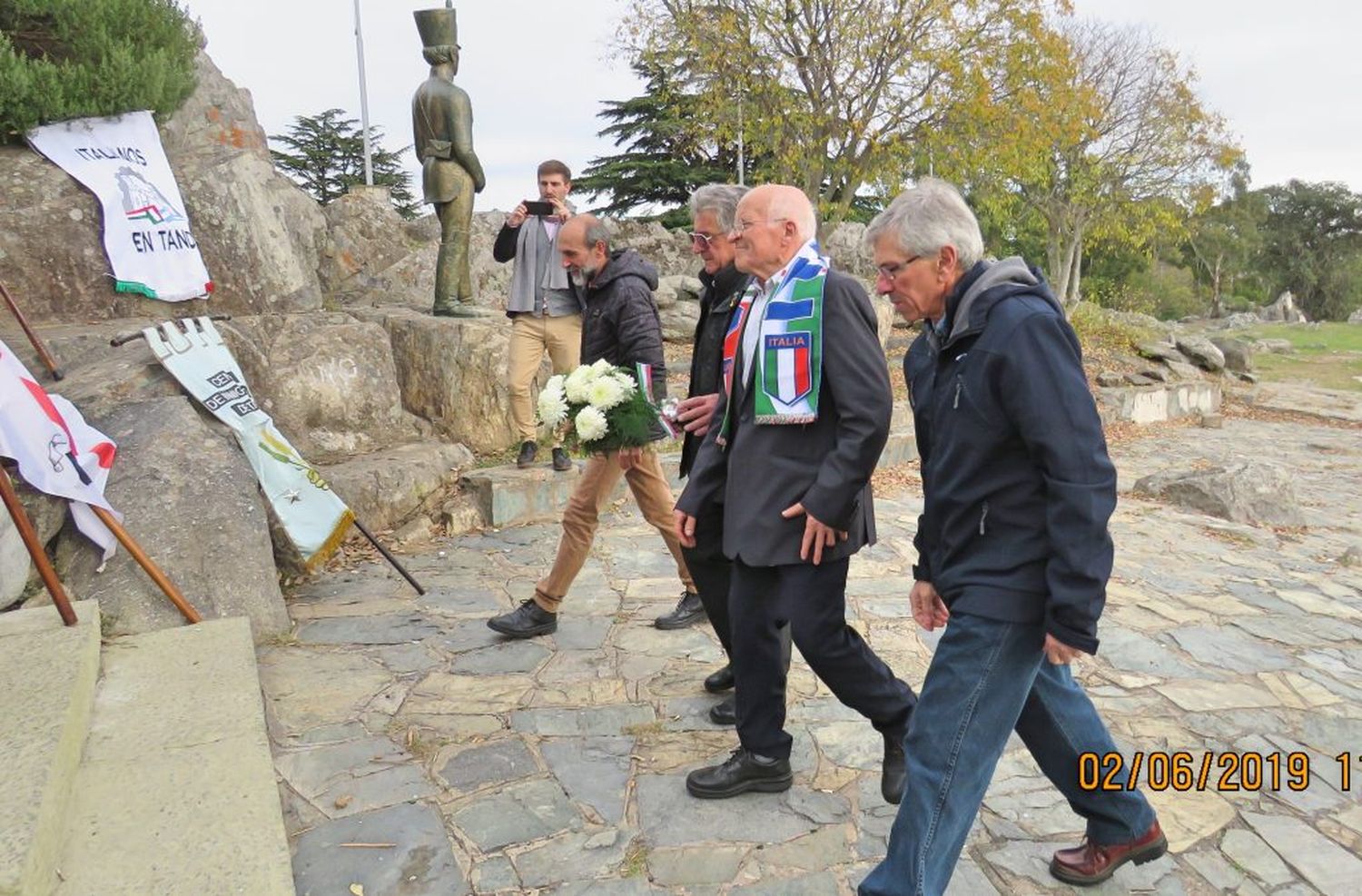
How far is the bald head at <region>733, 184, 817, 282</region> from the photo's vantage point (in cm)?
291

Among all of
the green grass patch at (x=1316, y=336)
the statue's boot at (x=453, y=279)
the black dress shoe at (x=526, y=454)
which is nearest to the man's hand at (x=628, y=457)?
the black dress shoe at (x=526, y=454)

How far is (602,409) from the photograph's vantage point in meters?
4.06

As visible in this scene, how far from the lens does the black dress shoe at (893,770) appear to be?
3.15m

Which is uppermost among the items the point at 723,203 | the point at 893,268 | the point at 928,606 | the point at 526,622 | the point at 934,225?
the point at 723,203

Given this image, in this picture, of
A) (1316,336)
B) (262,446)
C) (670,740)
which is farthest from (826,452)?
(1316,336)

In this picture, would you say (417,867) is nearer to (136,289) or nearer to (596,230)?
(596,230)

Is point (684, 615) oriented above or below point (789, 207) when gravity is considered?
below

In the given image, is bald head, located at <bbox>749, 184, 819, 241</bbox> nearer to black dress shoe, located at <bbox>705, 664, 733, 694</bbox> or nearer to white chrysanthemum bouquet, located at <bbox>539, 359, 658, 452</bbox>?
white chrysanthemum bouquet, located at <bbox>539, 359, 658, 452</bbox>

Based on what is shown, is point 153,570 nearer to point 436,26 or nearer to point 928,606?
point 928,606

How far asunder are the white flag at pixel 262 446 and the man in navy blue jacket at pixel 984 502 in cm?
406

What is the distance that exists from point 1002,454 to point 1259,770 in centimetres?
214

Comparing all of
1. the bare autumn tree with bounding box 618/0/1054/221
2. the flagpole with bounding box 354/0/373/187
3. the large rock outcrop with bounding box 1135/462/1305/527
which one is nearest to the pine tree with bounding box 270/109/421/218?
the flagpole with bounding box 354/0/373/187

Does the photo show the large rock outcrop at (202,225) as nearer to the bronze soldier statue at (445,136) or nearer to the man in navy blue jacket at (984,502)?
the bronze soldier statue at (445,136)
